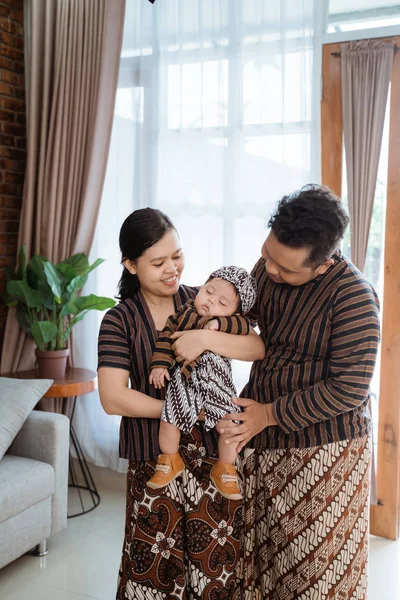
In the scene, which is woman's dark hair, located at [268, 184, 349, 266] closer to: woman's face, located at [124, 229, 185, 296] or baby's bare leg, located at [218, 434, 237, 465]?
woman's face, located at [124, 229, 185, 296]

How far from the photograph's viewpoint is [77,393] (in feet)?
10.7

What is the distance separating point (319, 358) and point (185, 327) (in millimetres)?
357

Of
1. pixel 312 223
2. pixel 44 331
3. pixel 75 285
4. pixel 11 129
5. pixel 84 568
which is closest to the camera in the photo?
pixel 312 223

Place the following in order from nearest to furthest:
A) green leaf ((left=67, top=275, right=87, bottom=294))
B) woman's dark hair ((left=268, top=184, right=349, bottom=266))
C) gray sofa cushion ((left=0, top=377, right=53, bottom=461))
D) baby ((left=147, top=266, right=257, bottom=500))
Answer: woman's dark hair ((left=268, top=184, right=349, bottom=266)), baby ((left=147, top=266, right=257, bottom=500)), gray sofa cushion ((left=0, top=377, right=53, bottom=461)), green leaf ((left=67, top=275, right=87, bottom=294))

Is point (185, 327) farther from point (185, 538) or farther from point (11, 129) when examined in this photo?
point (11, 129)

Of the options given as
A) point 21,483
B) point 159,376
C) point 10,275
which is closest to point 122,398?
point 159,376

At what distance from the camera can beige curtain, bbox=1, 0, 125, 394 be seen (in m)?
3.46

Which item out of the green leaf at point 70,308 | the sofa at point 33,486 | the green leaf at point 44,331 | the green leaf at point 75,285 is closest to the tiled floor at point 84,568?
the sofa at point 33,486

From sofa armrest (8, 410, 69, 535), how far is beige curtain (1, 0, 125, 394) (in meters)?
0.72

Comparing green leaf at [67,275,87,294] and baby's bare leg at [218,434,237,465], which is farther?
green leaf at [67,275,87,294]

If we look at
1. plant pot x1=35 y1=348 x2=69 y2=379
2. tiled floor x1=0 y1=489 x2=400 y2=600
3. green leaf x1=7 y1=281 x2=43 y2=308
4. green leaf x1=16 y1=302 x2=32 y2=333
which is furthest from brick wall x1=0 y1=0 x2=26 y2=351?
tiled floor x1=0 y1=489 x2=400 y2=600

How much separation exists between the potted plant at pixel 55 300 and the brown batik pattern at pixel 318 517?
186cm

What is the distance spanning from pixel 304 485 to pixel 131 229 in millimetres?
814

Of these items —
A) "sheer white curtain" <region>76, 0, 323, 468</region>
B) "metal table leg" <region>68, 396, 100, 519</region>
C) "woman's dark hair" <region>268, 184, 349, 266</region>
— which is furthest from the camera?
"metal table leg" <region>68, 396, 100, 519</region>
